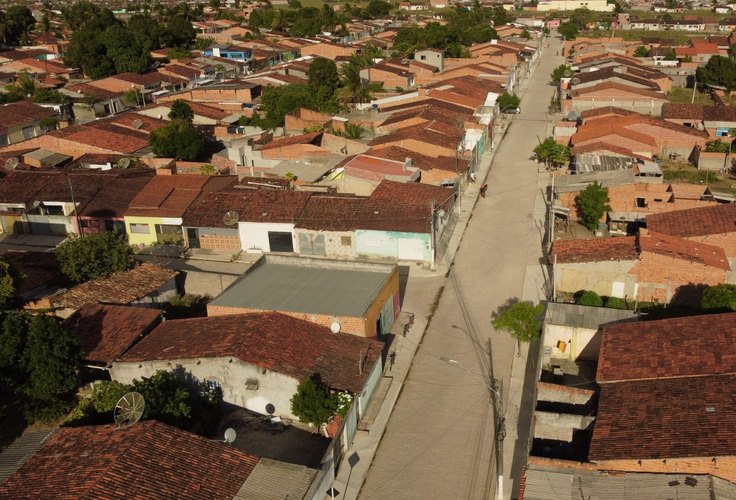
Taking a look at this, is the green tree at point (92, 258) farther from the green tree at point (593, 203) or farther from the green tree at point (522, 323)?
the green tree at point (593, 203)

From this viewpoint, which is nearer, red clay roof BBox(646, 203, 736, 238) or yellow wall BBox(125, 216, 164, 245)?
red clay roof BBox(646, 203, 736, 238)

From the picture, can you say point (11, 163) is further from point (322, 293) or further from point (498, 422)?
point (498, 422)

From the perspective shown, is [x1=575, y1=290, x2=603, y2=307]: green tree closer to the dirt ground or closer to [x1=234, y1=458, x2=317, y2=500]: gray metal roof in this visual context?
the dirt ground

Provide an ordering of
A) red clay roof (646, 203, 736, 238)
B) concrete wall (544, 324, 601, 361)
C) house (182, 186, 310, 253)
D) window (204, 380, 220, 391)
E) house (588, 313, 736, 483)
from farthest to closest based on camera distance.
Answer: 1. house (182, 186, 310, 253)
2. red clay roof (646, 203, 736, 238)
3. concrete wall (544, 324, 601, 361)
4. window (204, 380, 220, 391)
5. house (588, 313, 736, 483)

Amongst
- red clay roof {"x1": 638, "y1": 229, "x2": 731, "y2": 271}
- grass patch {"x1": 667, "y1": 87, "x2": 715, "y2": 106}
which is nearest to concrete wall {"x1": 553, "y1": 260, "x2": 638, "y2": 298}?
red clay roof {"x1": 638, "y1": 229, "x2": 731, "y2": 271}

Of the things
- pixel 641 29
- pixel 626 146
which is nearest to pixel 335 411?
pixel 626 146

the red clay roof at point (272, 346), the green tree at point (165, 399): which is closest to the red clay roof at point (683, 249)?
the red clay roof at point (272, 346)
